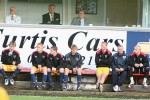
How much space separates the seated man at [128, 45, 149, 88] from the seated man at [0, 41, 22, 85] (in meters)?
3.14

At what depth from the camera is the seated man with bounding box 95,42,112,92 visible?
38.8ft

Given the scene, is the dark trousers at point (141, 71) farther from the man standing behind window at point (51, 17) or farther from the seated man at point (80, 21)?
the man standing behind window at point (51, 17)

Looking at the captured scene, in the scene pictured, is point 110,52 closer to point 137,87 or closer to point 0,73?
point 137,87

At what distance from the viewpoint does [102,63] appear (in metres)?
12.0

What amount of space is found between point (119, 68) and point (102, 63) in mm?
500

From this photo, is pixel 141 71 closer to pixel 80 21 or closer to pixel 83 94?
pixel 83 94

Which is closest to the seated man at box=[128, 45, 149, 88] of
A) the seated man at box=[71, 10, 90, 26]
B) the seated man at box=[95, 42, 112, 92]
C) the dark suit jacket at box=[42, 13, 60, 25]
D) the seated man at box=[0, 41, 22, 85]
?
the seated man at box=[95, 42, 112, 92]

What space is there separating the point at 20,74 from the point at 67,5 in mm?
3773

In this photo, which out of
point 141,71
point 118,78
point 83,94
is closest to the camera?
point 83,94

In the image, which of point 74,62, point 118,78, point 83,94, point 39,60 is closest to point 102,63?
point 118,78

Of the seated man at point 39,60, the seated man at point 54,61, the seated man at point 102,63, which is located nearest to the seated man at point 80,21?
the seated man at point 102,63

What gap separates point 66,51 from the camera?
12.7 m

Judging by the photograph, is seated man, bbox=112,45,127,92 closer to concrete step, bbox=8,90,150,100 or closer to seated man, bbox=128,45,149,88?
seated man, bbox=128,45,149,88

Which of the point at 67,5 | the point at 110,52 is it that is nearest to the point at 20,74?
the point at 110,52
